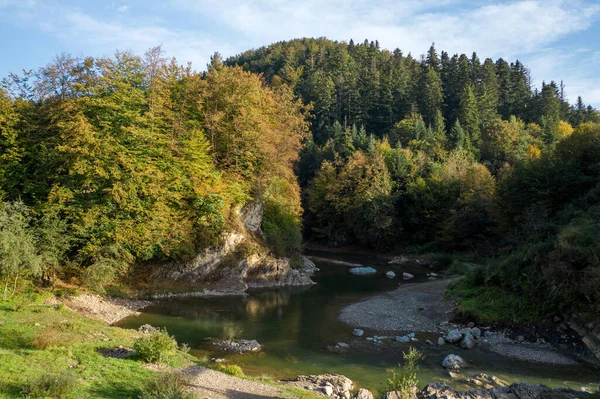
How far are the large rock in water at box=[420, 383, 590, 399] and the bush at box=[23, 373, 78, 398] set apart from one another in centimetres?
1128

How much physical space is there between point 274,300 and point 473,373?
18.4m

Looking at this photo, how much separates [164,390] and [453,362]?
13.5m

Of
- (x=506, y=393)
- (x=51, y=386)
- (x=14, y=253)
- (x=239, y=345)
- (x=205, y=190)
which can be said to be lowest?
(x=239, y=345)

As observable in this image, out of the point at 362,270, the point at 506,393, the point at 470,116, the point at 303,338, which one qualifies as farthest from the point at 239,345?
the point at 470,116

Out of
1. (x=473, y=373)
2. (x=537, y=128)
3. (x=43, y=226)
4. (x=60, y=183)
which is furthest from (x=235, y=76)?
(x=537, y=128)

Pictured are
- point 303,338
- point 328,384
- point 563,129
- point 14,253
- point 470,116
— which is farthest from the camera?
point 470,116

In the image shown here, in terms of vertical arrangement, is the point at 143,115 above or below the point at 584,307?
above

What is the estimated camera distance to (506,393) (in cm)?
1524

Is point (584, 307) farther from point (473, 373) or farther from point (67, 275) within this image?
point (67, 275)

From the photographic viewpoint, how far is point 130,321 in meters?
25.9

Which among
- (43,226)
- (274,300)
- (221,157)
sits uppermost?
(221,157)

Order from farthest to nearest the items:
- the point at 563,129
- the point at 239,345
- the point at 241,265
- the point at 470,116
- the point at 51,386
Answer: the point at 470,116
the point at 563,129
the point at 241,265
the point at 239,345
the point at 51,386

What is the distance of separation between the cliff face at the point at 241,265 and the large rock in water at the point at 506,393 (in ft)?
78.1

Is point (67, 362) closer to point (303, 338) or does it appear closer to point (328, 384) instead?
point (328, 384)
